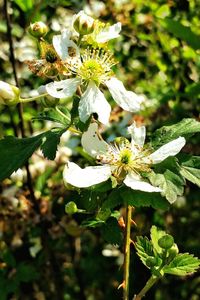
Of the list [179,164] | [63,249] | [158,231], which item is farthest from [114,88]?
[63,249]

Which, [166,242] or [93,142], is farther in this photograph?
[93,142]

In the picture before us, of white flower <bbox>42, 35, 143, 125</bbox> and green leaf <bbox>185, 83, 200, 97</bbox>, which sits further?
green leaf <bbox>185, 83, 200, 97</bbox>

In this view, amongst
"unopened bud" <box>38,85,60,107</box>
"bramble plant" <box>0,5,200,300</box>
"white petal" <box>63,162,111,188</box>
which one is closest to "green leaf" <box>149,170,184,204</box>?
"bramble plant" <box>0,5,200,300</box>

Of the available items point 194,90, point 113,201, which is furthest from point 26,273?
point 113,201

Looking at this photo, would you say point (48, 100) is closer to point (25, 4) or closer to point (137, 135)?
point (137, 135)

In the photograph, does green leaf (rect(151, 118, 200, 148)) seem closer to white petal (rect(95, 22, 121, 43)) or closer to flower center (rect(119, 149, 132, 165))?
flower center (rect(119, 149, 132, 165))

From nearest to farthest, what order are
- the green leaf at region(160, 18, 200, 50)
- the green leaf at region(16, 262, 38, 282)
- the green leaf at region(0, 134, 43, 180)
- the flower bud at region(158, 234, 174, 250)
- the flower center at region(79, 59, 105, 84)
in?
the flower bud at region(158, 234, 174, 250) → the green leaf at region(0, 134, 43, 180) → the flower center at region(79, 59, 105, 84) → the green leaf at region(160, 18, 200, 50) → the green leaf at region(16, 262, 38, 282)
